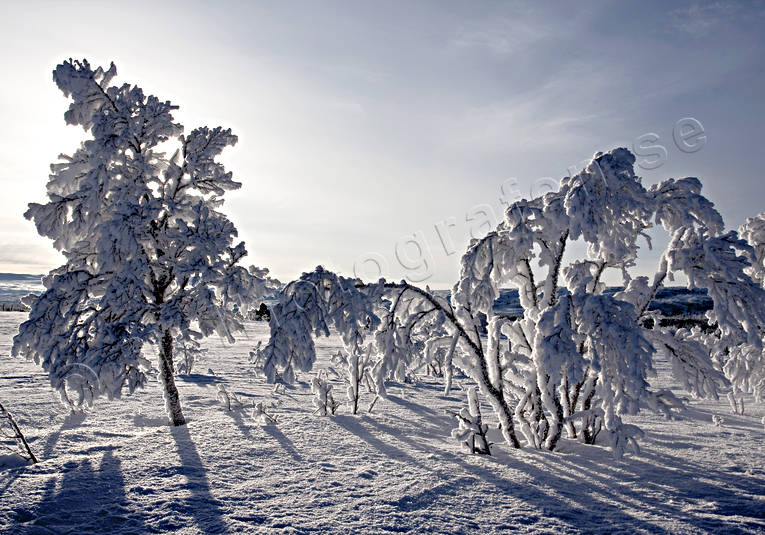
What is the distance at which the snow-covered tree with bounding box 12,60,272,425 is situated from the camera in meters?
6.02

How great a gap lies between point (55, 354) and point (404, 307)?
17.0ft

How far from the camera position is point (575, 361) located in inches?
148

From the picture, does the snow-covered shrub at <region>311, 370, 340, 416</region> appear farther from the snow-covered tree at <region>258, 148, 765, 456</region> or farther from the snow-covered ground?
the snow-covered tree at <region>258, 148, 765, 456</region>

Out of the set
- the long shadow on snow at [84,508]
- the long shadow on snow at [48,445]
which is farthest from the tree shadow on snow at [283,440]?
the long shadow on snow at [48,445]

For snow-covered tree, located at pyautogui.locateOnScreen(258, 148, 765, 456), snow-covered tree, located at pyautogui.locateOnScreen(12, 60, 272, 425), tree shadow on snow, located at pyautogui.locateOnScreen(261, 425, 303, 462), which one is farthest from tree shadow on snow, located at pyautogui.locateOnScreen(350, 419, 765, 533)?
snow-covered tree, located at pyautogui.locateOnScreen(12, 60, 272, 425)

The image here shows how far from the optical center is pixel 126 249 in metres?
6.25

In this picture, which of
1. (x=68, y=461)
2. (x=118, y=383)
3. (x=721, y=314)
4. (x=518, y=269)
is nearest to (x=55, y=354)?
(x=118, y=383)

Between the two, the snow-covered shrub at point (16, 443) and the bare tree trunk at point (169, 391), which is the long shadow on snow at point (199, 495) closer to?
the bare tree trunk at point (169, 391)

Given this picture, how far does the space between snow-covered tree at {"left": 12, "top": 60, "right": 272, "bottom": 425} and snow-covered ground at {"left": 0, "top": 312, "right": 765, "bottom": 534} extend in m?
1.25

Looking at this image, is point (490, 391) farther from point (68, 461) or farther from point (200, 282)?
point (68, 461)

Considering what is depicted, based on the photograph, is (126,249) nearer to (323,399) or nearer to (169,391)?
(169,391)

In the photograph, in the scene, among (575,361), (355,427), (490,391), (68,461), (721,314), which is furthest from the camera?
(355,427)

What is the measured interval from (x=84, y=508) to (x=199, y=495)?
0.99m

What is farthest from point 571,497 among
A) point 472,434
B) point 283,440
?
point 283,440
